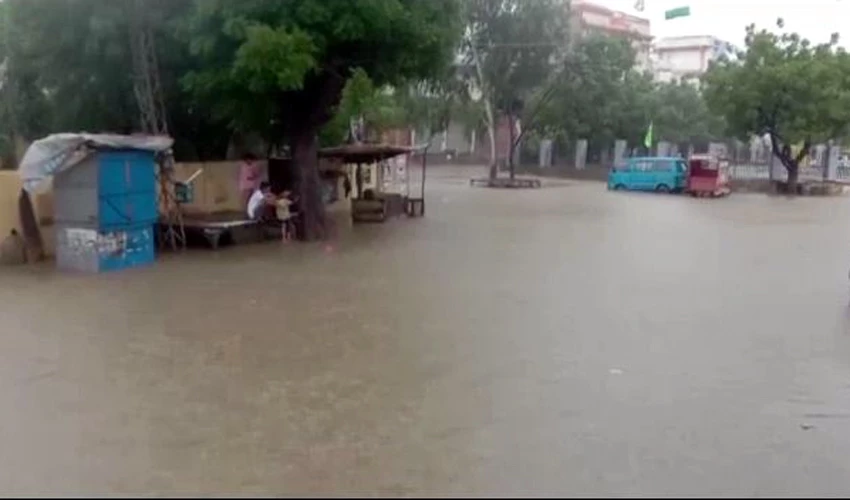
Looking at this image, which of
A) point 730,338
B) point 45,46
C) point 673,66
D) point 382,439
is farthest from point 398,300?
point 673,66

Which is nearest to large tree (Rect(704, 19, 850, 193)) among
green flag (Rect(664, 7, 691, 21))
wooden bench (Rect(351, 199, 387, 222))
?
green flag (Rect(664, 7, 691, 21))

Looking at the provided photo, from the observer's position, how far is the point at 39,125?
19.1m

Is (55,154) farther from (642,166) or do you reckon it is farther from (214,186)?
(642,166)

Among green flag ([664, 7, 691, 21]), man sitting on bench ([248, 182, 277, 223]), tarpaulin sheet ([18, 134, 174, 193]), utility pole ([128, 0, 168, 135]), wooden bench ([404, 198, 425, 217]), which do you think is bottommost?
wooden bench ([404, 198, 425, 217])

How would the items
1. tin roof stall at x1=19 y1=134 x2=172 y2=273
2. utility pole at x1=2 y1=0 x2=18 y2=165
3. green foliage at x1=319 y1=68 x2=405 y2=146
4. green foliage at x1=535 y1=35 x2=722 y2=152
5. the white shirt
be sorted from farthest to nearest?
green foliage at x1=535 y1=35 x2=722 y2=152, utility pole at x1=2 y1=0 x2=18 y2=165, the white shirt, green foliage at x1=319 y1=68 x2=405 y2=146, tin roof stall at x1=19 y1=134 x2=172 y2=273

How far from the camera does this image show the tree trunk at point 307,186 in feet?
57.0

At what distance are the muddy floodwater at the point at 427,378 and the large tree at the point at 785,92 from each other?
69.7 feet

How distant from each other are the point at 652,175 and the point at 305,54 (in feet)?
76.8

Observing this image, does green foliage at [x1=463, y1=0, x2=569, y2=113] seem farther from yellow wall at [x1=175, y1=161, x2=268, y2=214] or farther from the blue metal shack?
the blue metal shack

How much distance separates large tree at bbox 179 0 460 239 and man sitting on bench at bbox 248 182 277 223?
0.62 metres

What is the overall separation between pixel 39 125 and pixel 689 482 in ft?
58.2

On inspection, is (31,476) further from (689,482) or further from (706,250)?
(706,250)

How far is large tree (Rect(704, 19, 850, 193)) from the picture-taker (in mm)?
32969

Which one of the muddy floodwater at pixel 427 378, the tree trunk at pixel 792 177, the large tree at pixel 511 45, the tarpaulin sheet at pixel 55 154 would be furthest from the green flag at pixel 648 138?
the tarpaulin sheet at pixel 55 154
